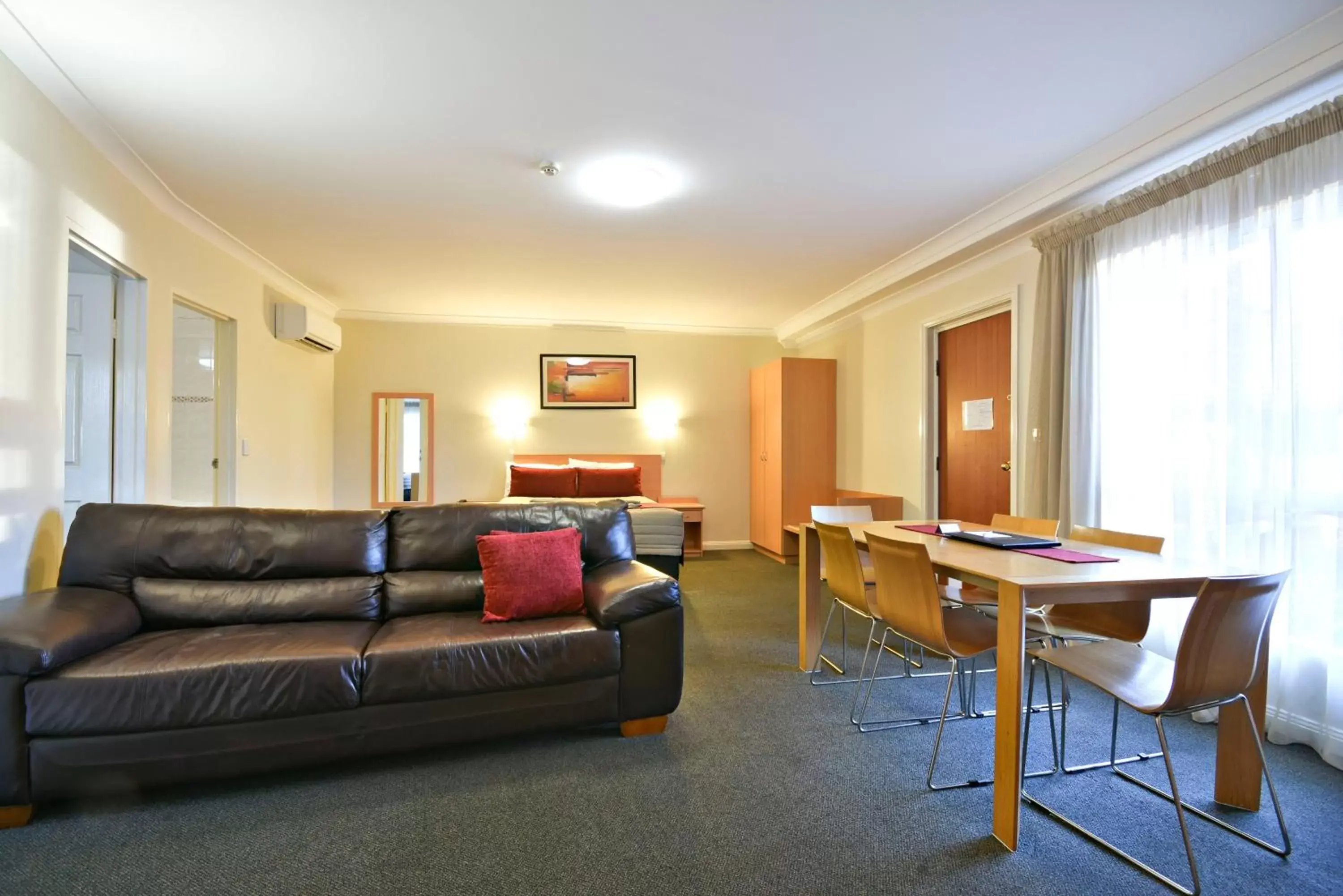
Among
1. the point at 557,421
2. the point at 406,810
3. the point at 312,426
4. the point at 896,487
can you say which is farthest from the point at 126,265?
the point at 896,487

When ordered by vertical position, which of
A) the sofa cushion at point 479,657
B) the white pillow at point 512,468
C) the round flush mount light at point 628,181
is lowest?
the sofa cushion at point 479,657

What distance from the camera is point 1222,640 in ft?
5.21

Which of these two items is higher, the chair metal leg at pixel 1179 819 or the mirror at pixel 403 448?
the mirror at pixel 403 448

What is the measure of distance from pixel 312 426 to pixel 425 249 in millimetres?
2441

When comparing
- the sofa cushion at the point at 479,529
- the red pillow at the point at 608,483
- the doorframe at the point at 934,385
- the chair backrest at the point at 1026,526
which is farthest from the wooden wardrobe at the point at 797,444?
the sofa cushion at the point at 479,529

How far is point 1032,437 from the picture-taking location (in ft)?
11.7

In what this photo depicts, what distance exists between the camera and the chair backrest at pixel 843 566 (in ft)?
8.43

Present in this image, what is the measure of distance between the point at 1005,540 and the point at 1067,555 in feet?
1.03

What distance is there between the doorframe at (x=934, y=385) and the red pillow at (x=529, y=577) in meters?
3.09

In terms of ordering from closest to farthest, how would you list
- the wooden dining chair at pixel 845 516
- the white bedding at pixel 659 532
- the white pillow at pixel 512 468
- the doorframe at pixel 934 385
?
the wooden dining chair at pixel 845 516, the doorframe at pixel 934 385, the white bedding at pixel 659 532, the white pillow at pixel 512 468

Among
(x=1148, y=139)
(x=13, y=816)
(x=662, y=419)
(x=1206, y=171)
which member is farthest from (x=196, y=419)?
(x=1206, y=171)

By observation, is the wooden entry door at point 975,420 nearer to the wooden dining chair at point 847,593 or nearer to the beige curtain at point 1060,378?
the beige curtain at point 1060,378

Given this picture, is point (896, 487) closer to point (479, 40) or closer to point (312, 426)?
point (479, 40)

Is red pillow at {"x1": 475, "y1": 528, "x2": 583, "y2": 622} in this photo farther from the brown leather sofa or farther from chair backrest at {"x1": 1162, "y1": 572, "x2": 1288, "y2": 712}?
chair backrest at {"x1": 1162, "y1": 572, "x2": 1288, "y2": 712}
